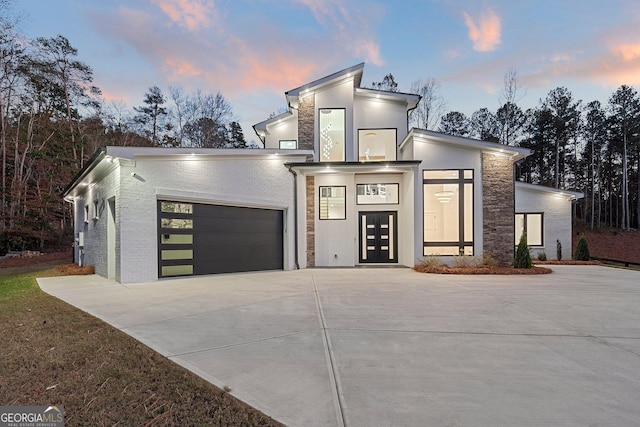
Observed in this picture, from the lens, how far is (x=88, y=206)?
1153 centimetres

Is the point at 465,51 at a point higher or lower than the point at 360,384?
higher

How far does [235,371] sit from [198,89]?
2844cm

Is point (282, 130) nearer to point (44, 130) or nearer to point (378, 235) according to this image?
point (378, 235)

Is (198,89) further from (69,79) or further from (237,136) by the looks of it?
(69,79)

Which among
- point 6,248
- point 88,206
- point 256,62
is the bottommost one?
point 6,248

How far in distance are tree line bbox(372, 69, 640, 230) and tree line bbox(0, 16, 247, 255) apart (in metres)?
22.9

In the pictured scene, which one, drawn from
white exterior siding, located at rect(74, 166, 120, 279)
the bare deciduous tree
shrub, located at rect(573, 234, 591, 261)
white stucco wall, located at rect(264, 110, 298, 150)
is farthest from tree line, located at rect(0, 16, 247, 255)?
shrub, located at rect(573, 234, 591, 261)

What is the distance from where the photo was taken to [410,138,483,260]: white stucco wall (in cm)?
1066

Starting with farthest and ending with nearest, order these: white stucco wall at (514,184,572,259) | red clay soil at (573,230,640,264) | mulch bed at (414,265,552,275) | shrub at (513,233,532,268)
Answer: red clay soil at (573,230,640,264) < white stucco wall at (514,184,572,259) < shrub at (513,233,532,268) < mulch bed at (414,265,552,275)

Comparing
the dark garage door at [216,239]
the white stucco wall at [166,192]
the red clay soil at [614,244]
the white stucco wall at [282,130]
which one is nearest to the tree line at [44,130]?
the white stucco wall at [166,192]

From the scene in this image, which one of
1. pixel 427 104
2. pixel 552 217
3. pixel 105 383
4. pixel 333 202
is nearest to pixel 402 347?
pixel 105 383

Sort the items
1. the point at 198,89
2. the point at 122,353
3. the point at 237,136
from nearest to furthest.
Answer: the point at 122,353
the point at 198,89
the point at 237,136

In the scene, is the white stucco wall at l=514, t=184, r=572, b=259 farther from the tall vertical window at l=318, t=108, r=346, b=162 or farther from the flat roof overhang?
the tall vertical window at l=318, t=108, r=346, b=162

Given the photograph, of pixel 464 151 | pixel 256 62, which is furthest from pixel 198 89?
pixel 464 151
